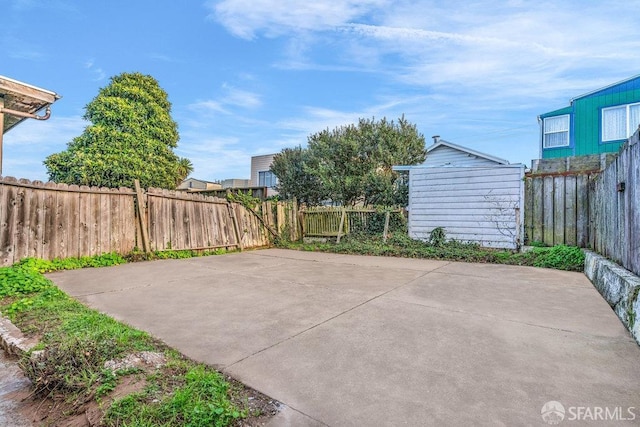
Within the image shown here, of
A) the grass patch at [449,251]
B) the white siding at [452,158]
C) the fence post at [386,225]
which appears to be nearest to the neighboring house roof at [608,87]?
the white siding at [452,158]

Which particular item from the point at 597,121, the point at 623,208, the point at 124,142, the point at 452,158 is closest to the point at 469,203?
Answer: the point at 623,208

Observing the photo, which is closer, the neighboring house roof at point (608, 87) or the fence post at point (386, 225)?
the fence post at point (386, 225)

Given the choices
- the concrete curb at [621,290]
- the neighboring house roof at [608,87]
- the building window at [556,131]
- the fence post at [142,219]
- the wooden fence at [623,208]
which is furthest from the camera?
the building window at [556,131]

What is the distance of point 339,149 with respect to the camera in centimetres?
1155

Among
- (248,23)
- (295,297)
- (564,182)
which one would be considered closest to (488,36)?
(564,182)

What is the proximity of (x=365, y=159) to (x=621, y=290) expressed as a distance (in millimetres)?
9053

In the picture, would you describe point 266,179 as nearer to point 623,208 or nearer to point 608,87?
point 608,87

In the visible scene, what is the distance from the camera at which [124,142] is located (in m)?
12.7

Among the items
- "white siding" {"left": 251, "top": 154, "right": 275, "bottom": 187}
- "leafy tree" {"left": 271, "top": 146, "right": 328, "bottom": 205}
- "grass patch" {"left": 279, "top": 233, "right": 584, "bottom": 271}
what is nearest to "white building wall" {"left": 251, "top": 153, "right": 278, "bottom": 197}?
"white siding" {"left": 251, "top": 154, "right": 275, "bottom": 187}

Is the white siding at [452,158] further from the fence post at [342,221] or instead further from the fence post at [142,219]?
the fence post at [142,219]

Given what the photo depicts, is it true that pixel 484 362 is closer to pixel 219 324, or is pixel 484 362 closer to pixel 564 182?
pixel 219 324

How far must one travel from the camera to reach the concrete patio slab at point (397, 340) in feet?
5.03

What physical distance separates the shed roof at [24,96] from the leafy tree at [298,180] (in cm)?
736

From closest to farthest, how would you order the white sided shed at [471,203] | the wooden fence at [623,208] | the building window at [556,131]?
the wooden fence at [623,208]
the white sided shed at [471,203]
the building window at [556,131]
